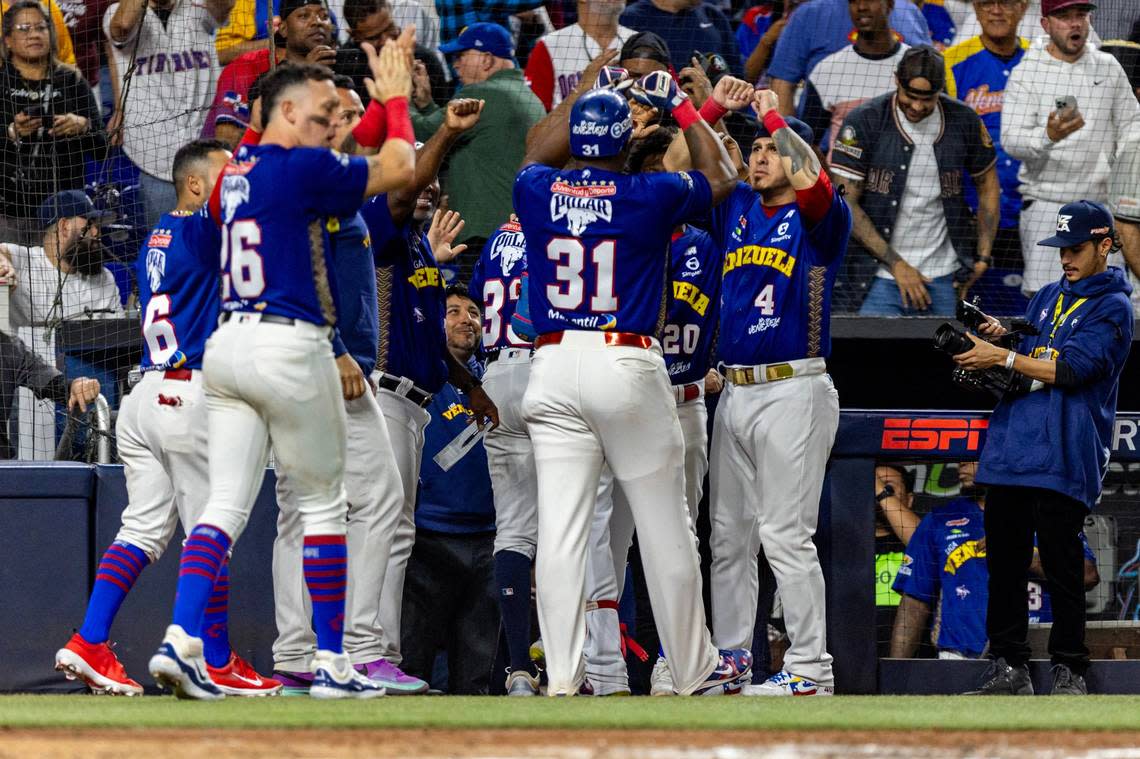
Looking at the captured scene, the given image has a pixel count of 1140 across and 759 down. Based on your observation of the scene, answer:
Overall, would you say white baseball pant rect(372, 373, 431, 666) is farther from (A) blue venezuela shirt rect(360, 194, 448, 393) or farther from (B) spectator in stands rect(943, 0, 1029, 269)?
(B) spectator in stands rect(943, 0, 1029, 269)

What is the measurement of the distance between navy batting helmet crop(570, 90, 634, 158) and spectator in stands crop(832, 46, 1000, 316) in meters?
3.73

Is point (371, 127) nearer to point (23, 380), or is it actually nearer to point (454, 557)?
point (454, 557)

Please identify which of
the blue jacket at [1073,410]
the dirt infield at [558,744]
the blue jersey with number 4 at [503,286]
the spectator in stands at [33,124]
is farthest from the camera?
the spectator in stands at [33,124]

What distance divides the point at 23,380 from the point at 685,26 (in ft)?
13.6

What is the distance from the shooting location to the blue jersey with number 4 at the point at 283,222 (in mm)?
4070

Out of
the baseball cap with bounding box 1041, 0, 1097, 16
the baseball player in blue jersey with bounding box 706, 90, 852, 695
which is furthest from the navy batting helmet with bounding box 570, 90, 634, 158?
the baseball cap with bounding box 1041, 0, 1097, 16

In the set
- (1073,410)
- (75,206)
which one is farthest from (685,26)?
(1073,410)

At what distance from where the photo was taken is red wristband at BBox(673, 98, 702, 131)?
4.91 m

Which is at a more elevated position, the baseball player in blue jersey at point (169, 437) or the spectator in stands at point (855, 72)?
the spectator in stands at point (855, 72)

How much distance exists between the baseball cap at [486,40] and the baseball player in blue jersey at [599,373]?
344 centimetres

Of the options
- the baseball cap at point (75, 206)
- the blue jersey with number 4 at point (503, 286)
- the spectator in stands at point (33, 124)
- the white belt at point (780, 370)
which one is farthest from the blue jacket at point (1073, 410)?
the spectator in stands at point (33, 124)

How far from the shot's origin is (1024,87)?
8508 mm

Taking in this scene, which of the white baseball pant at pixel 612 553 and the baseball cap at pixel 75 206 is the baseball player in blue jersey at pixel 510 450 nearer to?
the white baseball pant at pixel 612 553

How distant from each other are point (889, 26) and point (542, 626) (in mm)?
5156
